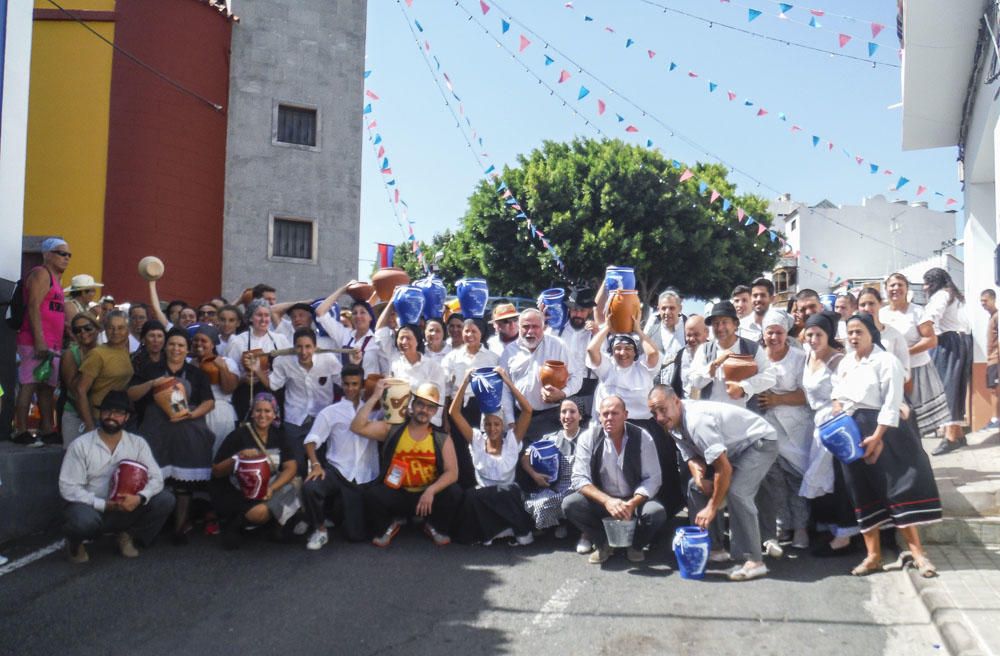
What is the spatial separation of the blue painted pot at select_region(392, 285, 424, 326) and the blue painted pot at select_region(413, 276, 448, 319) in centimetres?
18

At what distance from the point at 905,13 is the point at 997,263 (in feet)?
11.0

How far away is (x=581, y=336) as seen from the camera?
8336 mm

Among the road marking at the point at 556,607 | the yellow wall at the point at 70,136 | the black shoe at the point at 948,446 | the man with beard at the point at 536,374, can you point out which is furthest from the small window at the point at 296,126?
the road marking at the point at 556,607

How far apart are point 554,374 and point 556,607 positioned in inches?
91.2

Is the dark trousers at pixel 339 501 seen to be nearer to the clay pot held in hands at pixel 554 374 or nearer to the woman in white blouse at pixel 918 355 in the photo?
the clay pot held in hands at pixel 554 374

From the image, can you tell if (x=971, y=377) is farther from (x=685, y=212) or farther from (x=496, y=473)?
(x=685, y=212)

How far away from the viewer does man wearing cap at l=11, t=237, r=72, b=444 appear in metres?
7.56

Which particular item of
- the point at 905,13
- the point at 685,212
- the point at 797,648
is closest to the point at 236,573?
the point at 797,648

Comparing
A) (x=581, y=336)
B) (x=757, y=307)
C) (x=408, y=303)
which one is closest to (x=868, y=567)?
(x=757, y=307)

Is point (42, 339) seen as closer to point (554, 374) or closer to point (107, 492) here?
point (107, 492)

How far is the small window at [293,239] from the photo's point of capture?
18.3 m

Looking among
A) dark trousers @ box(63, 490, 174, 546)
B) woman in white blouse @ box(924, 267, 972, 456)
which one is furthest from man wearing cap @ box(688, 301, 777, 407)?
dark trousers @ box(63, 490, 174, 546)

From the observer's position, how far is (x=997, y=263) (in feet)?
24.8

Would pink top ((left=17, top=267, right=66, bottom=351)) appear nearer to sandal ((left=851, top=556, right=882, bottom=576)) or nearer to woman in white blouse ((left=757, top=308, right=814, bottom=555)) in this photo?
woman in white blouse ((left=757, top=308, right=814, bottom=555))
